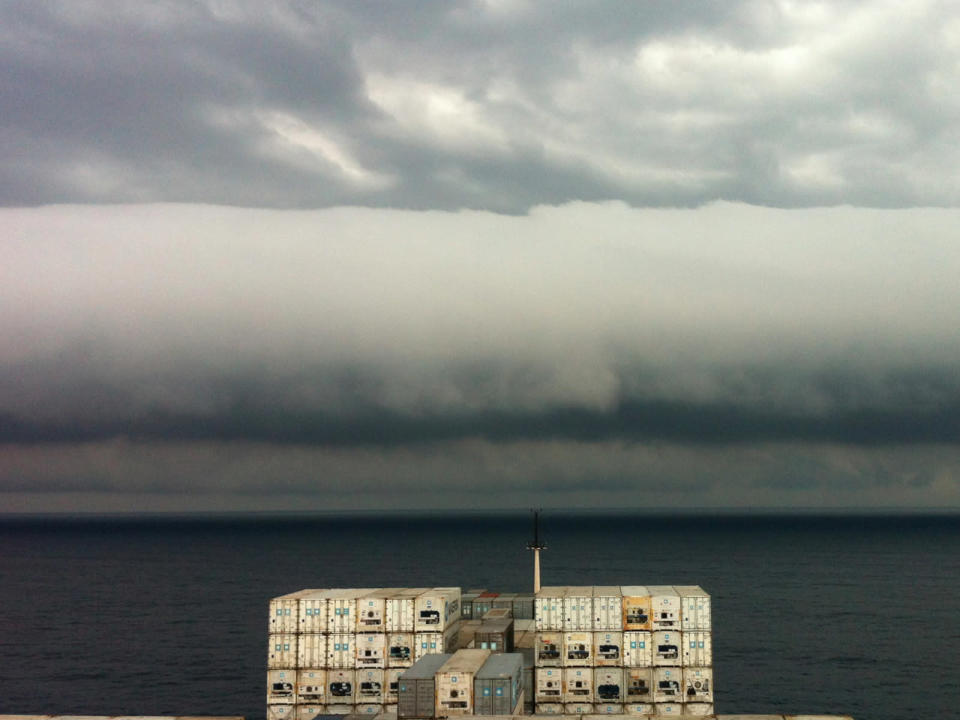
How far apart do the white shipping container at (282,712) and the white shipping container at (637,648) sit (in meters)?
23.7

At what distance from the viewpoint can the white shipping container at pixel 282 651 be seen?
197 feet

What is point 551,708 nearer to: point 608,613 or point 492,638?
point 492,638

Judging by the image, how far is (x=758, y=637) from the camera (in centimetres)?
12325

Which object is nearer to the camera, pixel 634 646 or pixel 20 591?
pixel 634 646

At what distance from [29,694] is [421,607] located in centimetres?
5671

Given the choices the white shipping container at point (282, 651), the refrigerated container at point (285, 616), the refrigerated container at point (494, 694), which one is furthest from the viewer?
the refrigerated container at point (285, 616)

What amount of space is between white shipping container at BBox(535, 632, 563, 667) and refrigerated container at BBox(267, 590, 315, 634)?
1760 cm

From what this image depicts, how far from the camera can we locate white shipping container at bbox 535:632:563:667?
60.2 m

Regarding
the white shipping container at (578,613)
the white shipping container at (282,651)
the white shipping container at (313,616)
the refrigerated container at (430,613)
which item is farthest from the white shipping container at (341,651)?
the white shipping container at (578,613)

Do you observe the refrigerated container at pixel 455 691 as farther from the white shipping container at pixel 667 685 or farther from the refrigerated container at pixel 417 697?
the white shipping container at pixel 667 685

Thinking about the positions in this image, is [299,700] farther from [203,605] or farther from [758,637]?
[203,605]

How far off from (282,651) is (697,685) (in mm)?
29547

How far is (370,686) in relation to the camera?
59781 mm

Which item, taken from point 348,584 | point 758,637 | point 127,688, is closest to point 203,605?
point 348,584
